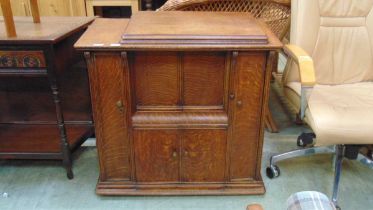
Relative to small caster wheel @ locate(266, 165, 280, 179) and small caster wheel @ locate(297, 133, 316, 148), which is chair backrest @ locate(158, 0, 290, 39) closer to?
small caster wheel @ locate(297, 133, 316, 148)

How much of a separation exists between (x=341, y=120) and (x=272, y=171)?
1.67 ft

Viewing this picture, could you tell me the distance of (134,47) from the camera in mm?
1279

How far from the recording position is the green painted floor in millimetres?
1565

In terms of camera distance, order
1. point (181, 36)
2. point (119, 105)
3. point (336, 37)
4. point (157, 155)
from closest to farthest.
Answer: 1. point (181, 36)
2. point (119, 105)
3. point (157, 155)
4. point (336, 37)

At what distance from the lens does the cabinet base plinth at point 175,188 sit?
1.59 m

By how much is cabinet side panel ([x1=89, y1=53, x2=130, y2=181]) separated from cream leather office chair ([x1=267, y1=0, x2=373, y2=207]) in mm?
726

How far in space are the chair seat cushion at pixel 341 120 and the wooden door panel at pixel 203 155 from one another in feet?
1.24

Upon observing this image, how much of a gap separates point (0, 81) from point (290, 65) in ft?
5.15

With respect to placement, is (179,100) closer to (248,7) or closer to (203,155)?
(203,155)

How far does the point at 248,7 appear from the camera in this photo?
1.87 m

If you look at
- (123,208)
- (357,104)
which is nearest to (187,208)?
(123,208)

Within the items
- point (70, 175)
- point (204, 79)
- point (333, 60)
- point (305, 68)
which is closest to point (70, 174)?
point (70, 175)

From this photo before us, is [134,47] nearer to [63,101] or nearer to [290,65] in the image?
[290,65]

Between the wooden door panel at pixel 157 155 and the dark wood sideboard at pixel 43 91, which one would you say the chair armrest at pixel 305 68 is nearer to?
the wooden door panel at pixel 157 155
